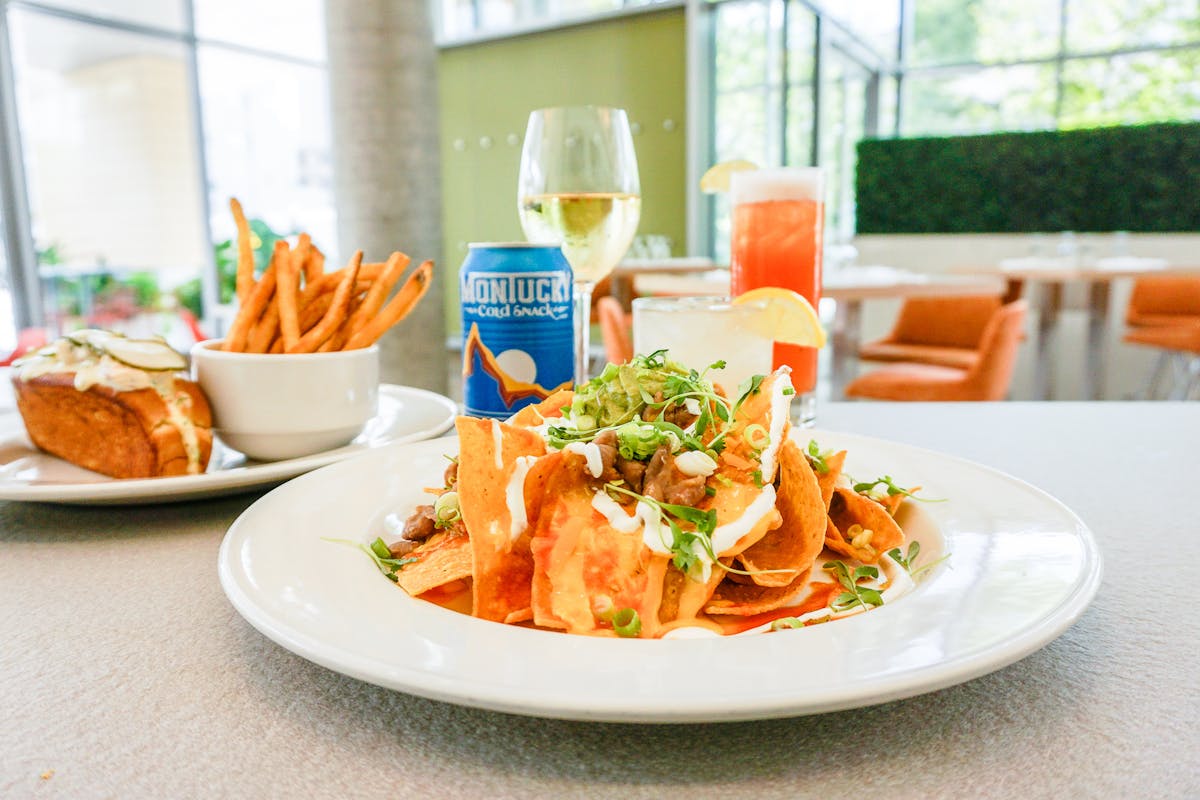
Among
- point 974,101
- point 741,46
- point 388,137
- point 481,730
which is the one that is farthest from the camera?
point 974,101

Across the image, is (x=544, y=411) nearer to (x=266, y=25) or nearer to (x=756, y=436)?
(x=756, y=436)

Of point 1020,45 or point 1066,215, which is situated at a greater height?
point 1020,45

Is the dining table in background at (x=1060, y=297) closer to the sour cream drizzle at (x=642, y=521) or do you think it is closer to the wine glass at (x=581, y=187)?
the wine glass at (x=581, y=187)

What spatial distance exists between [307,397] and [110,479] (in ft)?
0.76

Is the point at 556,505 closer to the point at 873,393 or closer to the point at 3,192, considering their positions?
the point at 873,393

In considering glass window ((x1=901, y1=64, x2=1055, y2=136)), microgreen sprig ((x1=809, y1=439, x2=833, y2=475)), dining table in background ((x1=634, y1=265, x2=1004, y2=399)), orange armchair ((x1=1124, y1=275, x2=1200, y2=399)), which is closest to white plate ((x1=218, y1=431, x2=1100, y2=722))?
microgreen sprig ((x1=809, y1=439, x2=833, y2=475))

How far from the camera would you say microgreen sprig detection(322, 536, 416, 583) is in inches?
27.8

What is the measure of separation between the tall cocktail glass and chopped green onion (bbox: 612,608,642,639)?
32.7 inches

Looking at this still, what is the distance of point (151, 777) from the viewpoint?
458 mm

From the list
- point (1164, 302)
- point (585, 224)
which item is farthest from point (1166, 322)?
point (585, 224)

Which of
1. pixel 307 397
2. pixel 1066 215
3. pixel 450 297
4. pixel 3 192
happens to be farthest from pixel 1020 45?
pixel 307 397

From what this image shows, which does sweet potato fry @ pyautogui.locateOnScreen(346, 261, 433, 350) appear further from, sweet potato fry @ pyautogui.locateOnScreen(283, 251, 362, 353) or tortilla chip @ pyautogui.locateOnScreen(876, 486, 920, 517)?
tortilla chip @ pyautogui.locateOnScreen(876, 486, 920, 517)

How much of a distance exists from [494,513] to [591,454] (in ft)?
0.28

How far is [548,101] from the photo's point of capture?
8.00 meters
